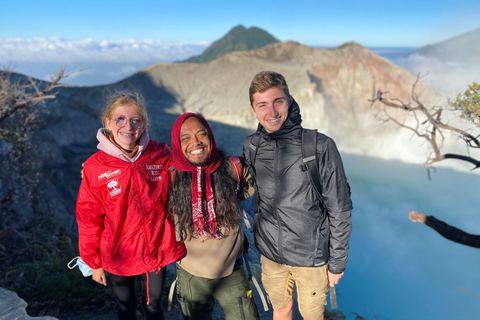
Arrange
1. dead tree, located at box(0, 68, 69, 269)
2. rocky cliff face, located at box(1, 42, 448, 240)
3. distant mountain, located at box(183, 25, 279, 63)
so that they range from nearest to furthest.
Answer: dead tree, located at box(0, 68, 69, 269)
rocky cliff face, located at box(1, 42, 448, 240)
distant mountain, located at box(183, 25, 279, 63)

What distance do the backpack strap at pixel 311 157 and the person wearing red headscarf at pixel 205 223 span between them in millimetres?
559

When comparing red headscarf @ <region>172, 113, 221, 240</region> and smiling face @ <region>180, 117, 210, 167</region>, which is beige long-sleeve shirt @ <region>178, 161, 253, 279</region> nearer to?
red headscarf @ <region>172, 113, 221, 240</region>

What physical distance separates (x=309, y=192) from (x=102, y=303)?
3.25m

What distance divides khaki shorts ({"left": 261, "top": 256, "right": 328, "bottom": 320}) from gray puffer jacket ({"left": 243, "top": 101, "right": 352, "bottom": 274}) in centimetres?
10

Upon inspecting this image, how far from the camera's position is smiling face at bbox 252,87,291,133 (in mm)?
2230

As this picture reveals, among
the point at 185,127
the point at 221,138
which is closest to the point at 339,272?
the point at 185,127

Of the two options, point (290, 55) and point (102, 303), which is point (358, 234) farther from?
point (290, 55)

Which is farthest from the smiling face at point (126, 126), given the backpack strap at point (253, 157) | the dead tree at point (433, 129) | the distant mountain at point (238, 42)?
the distant mountain at point (238, 42)

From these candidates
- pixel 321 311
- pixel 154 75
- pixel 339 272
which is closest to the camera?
pixel 339 272

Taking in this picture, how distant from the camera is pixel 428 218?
218 inches

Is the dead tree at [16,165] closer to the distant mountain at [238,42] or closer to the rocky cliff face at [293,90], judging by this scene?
the rocky cliff face at [293,90]

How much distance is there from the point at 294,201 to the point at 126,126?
59.6 inches

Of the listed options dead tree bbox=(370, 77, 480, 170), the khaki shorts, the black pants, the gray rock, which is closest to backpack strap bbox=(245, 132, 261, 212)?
the khaki shorts

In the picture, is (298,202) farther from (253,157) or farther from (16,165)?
(16,165)
